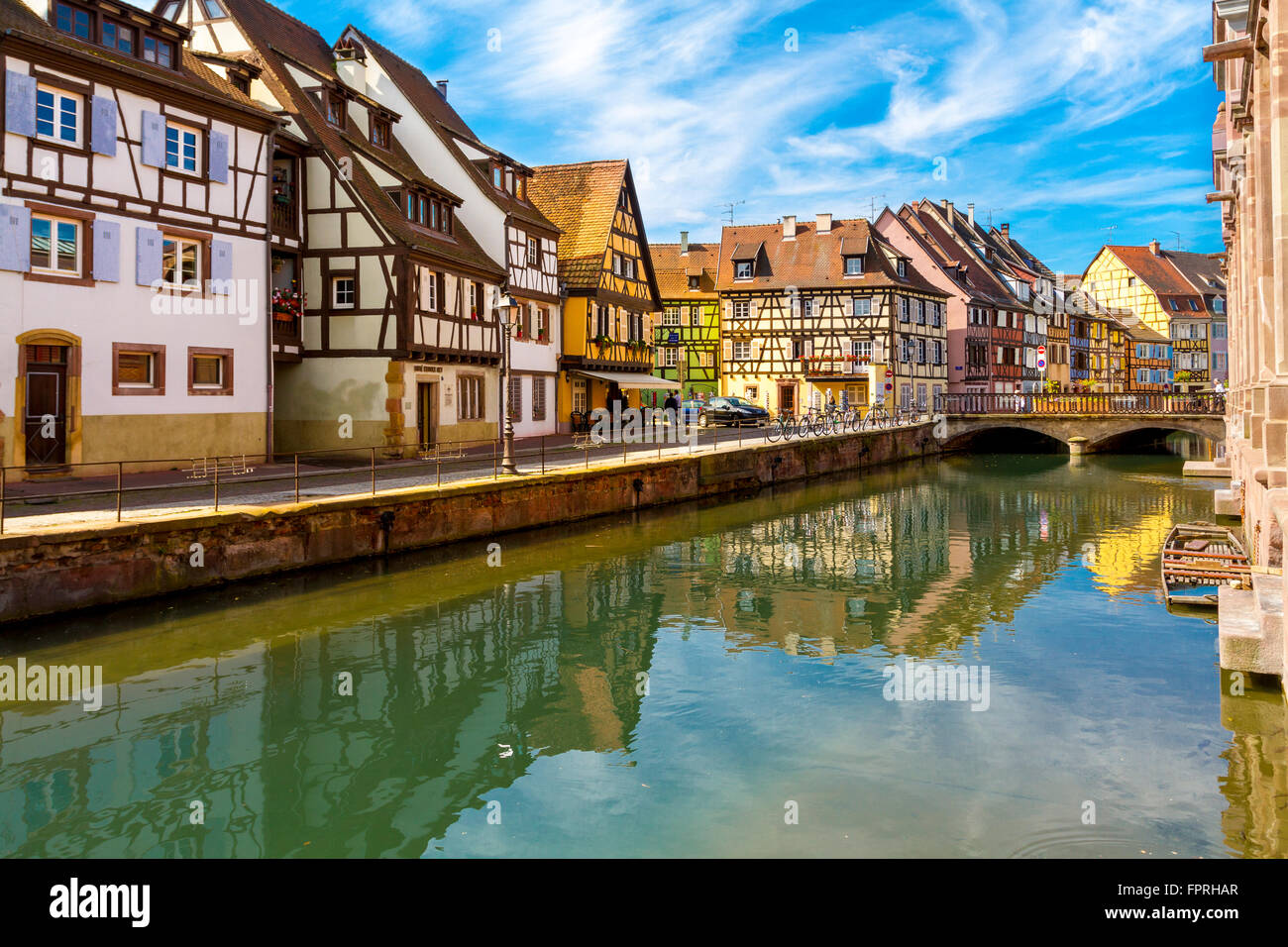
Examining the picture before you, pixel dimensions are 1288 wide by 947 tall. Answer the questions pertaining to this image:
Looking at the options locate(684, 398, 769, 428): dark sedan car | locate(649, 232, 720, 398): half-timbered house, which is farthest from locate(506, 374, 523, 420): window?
locate(649, 232, 720, 398): half-timbered house

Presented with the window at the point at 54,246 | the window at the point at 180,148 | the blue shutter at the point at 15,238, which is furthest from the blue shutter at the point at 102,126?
the blue shutter at the point at 15,238

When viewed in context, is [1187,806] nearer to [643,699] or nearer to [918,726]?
[918,726]

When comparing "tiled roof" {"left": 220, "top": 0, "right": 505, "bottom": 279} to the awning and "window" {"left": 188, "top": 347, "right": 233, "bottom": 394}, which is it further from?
the awning

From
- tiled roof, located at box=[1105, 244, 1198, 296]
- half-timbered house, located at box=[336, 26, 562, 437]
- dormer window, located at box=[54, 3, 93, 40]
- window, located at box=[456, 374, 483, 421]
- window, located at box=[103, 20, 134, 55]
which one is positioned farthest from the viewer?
tiled roof, located at box=[1105, 244, 1198, 296]

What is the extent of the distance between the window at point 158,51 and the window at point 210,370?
6009 millimetres

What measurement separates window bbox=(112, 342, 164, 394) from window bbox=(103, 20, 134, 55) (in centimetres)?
598

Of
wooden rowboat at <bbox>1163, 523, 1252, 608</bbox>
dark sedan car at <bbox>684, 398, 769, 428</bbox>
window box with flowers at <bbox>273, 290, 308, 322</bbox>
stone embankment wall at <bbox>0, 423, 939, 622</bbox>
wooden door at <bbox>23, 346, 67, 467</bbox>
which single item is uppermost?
window box with flowers at <bbox>273, 290, 308, 322</bbox>

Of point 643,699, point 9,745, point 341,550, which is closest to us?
point 9,745

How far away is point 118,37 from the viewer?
21266mm

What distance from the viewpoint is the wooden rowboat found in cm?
1614

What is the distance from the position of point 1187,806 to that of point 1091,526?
2068 centimetres

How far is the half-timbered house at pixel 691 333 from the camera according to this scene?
6353cm
